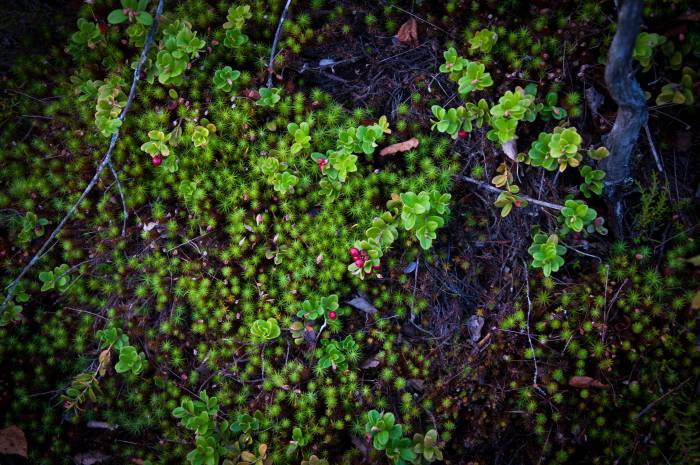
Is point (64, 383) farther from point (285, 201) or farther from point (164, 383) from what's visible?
point (285, 201)

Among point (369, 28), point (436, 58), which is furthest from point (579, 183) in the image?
point (369, 28)

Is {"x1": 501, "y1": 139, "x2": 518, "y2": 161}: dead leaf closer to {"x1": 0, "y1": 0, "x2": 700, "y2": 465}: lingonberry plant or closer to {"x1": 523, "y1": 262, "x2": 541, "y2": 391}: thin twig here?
{"x1": 0, "y1": 0, "x2": 700, "y2": 465}: lingonberry plant

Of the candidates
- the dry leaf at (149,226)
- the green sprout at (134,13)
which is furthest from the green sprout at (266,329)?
the green sprout at (134,13)

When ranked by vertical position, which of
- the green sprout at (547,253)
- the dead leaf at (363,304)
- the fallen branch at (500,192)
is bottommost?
the dead leaf at (363,304)

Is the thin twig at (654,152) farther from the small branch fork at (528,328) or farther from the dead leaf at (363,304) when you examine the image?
the dead leaf at (363,304)

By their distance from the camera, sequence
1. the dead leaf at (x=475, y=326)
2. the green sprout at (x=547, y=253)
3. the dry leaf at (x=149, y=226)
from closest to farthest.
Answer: the green sprout at (x=547, y=253) → the dead leaf at (x=475, y=326) → the dry leaf at (x=149, y=226)

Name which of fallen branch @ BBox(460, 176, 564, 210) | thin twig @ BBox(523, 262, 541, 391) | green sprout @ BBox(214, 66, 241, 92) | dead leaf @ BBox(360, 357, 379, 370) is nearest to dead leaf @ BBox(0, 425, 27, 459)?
dead leaf @ BBox(360, 357, 379, 370)
